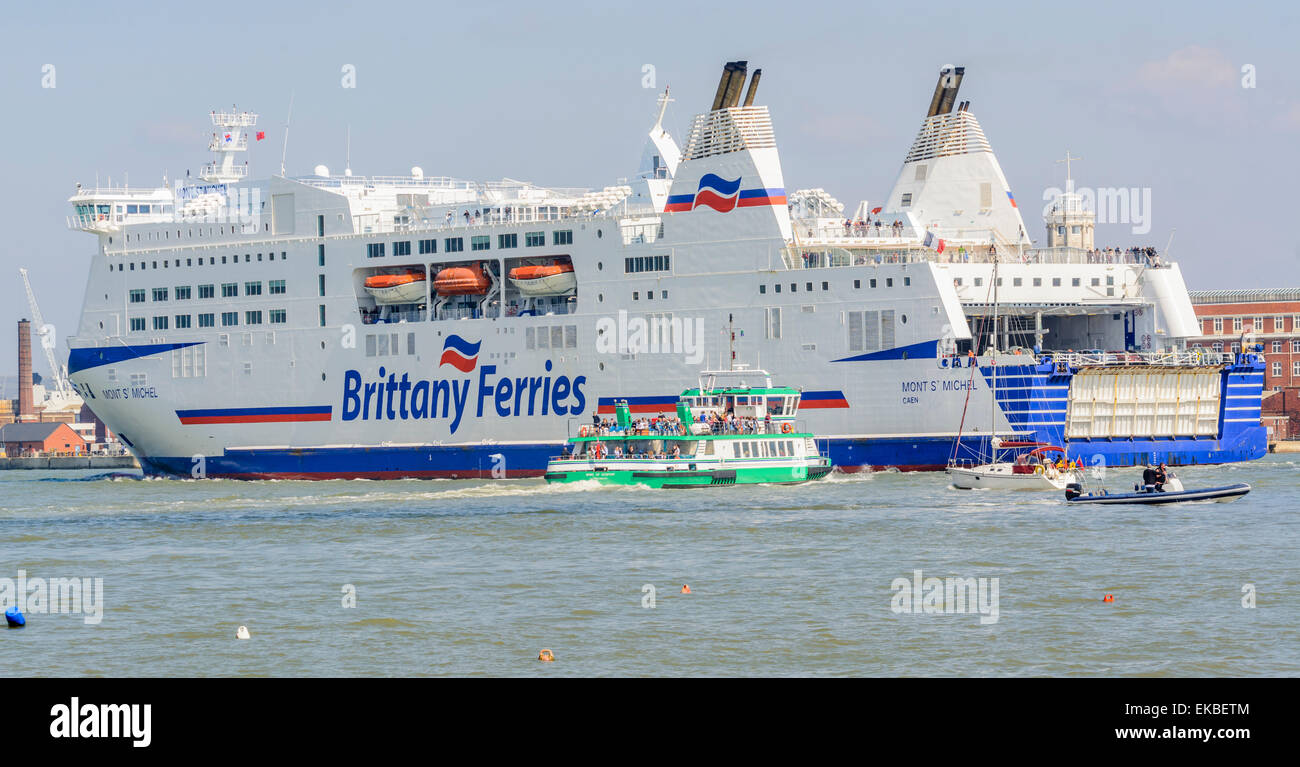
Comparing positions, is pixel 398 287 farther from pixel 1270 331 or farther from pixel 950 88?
pixel 1270 331

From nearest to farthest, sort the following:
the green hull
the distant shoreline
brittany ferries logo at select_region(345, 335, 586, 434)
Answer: the green hull, brittany ferries logo at select_region(345, 335, 586, 434), the distant shoreline

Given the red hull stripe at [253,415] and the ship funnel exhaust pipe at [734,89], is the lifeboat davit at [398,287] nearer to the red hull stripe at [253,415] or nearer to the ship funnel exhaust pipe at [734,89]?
the red hull stripe at [253,415]

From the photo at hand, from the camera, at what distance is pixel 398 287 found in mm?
61094

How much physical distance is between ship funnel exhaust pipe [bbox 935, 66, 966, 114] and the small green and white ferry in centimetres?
1504

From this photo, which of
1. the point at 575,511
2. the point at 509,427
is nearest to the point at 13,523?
the point at 575,511

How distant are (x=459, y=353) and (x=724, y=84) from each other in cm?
1386

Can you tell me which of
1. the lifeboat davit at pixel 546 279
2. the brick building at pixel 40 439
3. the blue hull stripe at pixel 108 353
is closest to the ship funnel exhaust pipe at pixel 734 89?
the lifeboat davit at pixel 546 279

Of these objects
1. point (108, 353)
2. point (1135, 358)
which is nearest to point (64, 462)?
point (108, 353)

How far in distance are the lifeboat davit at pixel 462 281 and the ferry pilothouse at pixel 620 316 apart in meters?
0.12

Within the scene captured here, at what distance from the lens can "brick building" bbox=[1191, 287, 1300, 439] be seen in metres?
97.3

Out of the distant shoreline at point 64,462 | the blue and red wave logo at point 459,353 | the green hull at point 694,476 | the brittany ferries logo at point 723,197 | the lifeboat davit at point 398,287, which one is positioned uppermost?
the brittany ferries logo at point 723,197

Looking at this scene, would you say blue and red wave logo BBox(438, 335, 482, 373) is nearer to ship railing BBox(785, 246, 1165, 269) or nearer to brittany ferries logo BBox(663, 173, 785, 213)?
brittany ferries logo BBox(663, 173, 785, 213)

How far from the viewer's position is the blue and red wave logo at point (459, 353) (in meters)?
59.5


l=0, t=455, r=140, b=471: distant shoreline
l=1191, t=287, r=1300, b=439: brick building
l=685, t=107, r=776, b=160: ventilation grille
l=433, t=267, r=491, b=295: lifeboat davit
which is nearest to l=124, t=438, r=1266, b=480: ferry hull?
l=433, t=267, r=491, b=295: lifeboat davit
